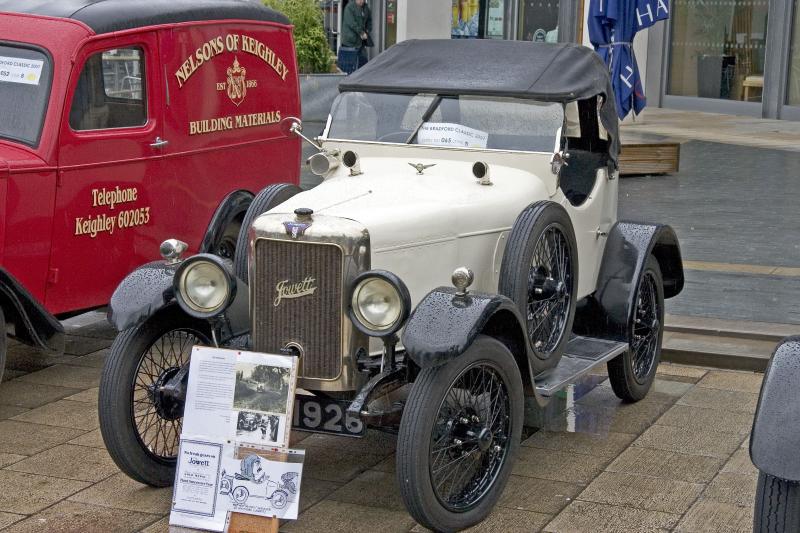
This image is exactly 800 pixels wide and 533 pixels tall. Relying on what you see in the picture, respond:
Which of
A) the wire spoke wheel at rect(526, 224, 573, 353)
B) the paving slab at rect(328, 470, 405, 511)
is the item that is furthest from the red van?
the wire spoke wheel at rect(526, 224, 573, 353)

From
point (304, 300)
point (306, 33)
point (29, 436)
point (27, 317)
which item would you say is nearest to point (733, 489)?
point (304, 300)

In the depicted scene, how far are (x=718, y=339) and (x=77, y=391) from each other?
378 centimetres

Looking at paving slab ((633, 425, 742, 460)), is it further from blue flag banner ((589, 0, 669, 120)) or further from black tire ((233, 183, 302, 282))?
blue flag banner ((589, 0, 669, 120))

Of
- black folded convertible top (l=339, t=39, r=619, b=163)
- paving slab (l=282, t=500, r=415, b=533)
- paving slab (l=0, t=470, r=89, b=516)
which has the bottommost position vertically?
paving slab (l=0, t=470, r=89, b=516)

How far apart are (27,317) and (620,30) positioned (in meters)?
8.30

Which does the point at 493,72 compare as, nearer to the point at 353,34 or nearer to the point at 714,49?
the point at 353,34

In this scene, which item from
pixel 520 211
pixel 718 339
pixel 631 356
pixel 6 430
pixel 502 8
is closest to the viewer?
pixel 520 211

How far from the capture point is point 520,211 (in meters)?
5.43

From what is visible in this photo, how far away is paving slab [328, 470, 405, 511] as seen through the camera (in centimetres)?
488

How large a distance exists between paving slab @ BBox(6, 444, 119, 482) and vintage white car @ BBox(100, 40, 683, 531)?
0.28 metres

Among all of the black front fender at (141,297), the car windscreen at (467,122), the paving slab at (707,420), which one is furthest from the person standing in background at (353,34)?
the black front fender at (141,297)

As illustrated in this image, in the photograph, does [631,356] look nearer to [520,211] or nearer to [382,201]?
[520,211]

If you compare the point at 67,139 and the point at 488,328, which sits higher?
the point at 67,139

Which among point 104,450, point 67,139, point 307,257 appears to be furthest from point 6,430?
point 307,257
